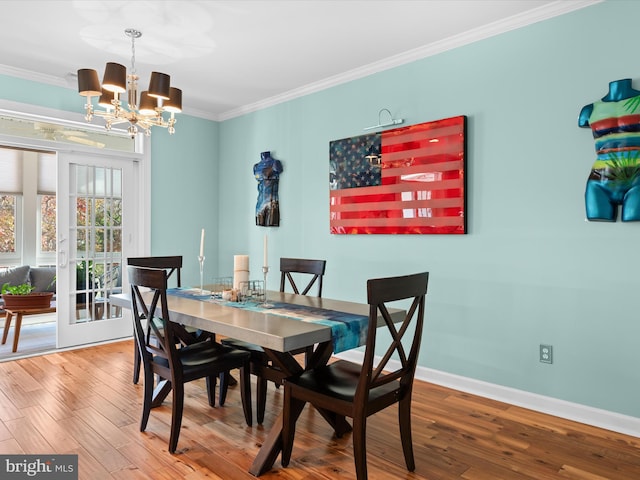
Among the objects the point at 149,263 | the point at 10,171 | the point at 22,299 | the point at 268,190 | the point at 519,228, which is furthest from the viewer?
the point at 10,171

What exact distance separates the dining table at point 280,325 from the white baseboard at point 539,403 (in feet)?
3.81

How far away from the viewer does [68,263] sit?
4398 mm

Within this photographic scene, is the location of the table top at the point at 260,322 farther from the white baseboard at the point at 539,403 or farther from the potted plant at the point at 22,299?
the potted plant at the point at 22,299

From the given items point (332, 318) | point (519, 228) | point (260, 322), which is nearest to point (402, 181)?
point (519, 228)

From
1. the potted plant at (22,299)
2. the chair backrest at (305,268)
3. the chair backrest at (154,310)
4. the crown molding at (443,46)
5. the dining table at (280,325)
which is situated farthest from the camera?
the potted plant at (22,299)

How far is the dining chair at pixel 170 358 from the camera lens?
7.55 ft

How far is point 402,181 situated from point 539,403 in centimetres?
189

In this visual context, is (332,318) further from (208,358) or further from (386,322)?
(208,358)

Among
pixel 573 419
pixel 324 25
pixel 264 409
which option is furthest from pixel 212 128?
pixel 573 419

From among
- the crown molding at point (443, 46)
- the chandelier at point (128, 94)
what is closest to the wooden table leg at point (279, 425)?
the chandelier at point (128, 94)

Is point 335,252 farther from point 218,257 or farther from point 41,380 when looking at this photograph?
point 41,380

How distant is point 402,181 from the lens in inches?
144

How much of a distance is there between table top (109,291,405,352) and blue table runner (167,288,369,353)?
5 cm

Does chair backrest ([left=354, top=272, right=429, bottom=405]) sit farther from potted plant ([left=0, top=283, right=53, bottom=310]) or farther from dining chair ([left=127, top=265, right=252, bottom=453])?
potted plant ([left=0, top=283, right=53, bottom=310])
